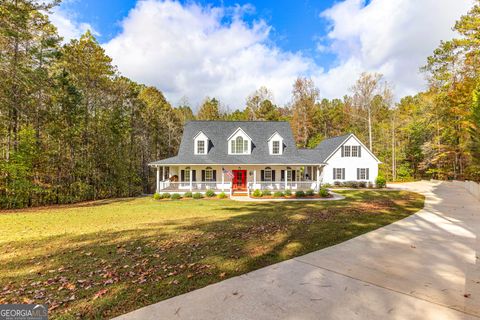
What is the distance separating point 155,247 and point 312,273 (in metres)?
4.16

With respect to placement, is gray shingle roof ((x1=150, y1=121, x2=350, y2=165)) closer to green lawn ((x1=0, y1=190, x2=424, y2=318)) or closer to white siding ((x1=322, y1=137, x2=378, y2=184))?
white siding ((x1=322, y1=137, x2=378, y2=184))

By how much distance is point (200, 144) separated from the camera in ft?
74.9

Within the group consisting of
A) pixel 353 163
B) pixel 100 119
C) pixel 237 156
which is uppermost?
pixel 100 119

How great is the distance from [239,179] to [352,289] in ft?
61.0

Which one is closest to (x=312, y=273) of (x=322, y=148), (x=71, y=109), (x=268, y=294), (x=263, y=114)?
(x=268, y=294)

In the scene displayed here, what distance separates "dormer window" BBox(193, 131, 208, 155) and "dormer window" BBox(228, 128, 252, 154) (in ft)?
7.86

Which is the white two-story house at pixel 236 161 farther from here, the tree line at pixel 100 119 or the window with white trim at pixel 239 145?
the tree line at pixel 100 119

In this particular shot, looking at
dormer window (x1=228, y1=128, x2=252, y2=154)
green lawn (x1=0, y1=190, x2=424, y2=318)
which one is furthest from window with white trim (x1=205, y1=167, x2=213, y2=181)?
green lawn (x1=0, y1=190, x2=424, y2=318)

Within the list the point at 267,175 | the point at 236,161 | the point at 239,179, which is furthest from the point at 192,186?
the point at 267,175

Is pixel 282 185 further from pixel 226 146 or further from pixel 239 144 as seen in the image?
pixel 226 146

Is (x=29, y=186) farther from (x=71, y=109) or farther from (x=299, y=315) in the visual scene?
(x=299, y=315)

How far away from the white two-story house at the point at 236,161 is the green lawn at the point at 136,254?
1100 cm

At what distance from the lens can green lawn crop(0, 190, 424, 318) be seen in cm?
374

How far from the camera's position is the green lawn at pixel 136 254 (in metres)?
3.74
